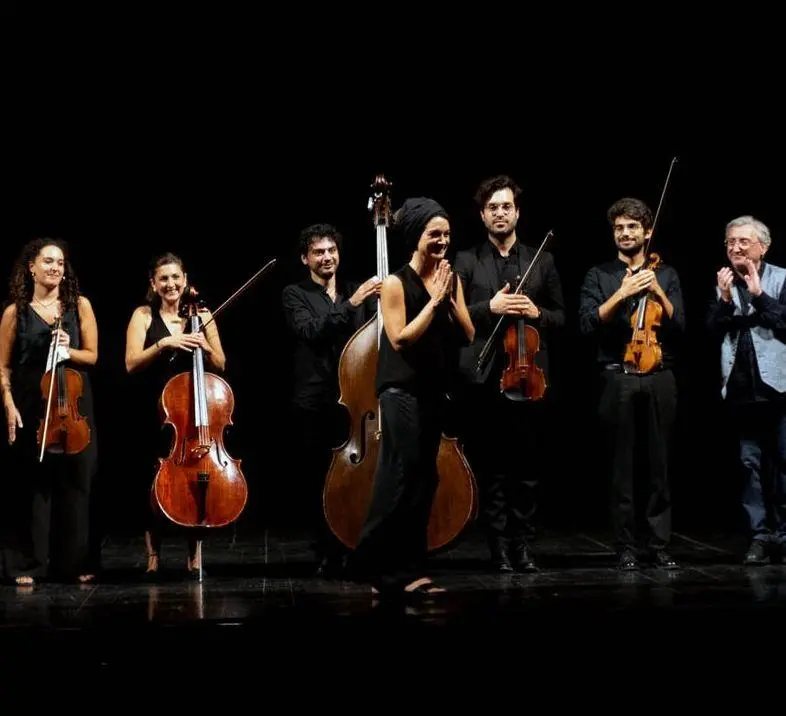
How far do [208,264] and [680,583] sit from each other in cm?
333

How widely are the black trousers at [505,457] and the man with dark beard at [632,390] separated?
0.33 metres

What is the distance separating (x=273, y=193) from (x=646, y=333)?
2.58 metres

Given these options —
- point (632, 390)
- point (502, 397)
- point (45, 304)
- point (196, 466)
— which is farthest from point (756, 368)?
point (45, 304)

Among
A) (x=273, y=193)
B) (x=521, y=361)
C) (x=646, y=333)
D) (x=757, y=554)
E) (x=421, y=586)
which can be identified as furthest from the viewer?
(x=273, y=193)

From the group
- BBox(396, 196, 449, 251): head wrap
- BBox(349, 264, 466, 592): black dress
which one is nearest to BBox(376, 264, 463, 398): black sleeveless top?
BBox(349, 264, 466, 592): black dress

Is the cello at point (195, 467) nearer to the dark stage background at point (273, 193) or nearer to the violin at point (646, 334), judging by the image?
the violin at point (646, 334)

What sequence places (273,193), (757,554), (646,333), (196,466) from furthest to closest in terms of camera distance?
(273,193), (757,554), (646,333), (196,466)

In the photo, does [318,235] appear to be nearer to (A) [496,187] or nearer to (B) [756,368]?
(A) [496,187]

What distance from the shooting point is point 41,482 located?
5168 mm

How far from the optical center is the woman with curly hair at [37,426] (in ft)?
16.8

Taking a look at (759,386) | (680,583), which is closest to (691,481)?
(759,386)

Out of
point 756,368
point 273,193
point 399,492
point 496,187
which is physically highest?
point 273,193

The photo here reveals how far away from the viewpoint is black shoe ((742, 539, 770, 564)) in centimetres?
524

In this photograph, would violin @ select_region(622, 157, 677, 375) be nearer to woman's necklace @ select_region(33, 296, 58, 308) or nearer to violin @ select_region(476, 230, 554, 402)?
violin @ select_region(476, 230, 554, 402)
